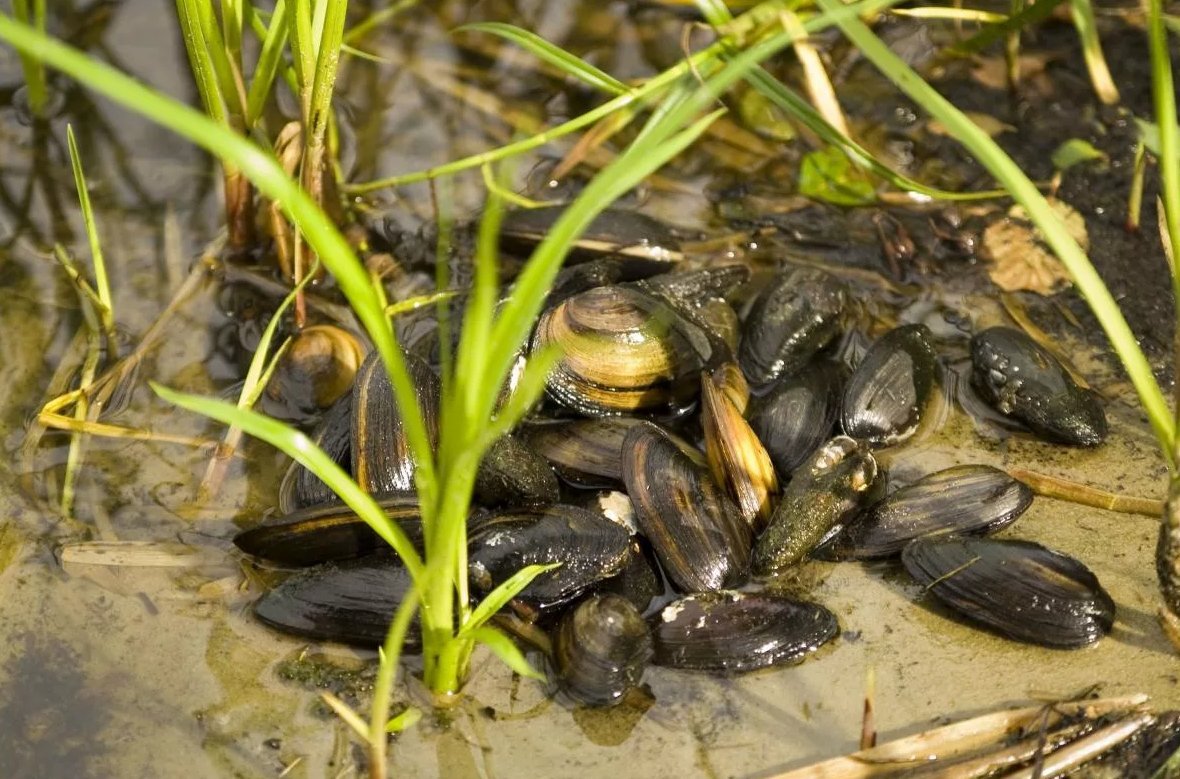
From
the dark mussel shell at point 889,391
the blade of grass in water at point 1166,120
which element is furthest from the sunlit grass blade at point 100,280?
the blade of grass in water at point 1166,120

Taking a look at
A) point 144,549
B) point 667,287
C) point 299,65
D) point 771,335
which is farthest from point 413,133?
point 144,549

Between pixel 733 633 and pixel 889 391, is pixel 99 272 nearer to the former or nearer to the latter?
pixel 733 633

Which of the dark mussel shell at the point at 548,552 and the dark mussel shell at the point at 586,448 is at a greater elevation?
the dark mussel shell at the point at 586,448

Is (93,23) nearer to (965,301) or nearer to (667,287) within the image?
(667,287)

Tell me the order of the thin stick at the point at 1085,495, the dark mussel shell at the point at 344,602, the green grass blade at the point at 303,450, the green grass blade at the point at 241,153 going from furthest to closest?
the thin stick at the point at 1085,495
the dark mussel shell at the point at 344,602
the green grass blade at the point at 303,450
the green grass blade at the point at 241,153

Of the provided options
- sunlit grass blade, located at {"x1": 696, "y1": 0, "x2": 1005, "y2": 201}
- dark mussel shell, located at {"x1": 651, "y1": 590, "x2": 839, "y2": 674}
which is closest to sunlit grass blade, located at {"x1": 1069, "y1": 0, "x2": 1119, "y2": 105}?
sunlit grass blade, located at {"x1": 696, "y1": 0, "x2": 1005, "y2": 201}

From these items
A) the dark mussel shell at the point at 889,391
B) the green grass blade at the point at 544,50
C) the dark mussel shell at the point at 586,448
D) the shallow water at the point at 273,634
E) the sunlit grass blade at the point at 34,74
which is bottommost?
the shallow water at the point at 273,634

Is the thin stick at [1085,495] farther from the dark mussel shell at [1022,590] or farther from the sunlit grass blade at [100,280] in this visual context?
the sunlit grass blade at [100,280]
